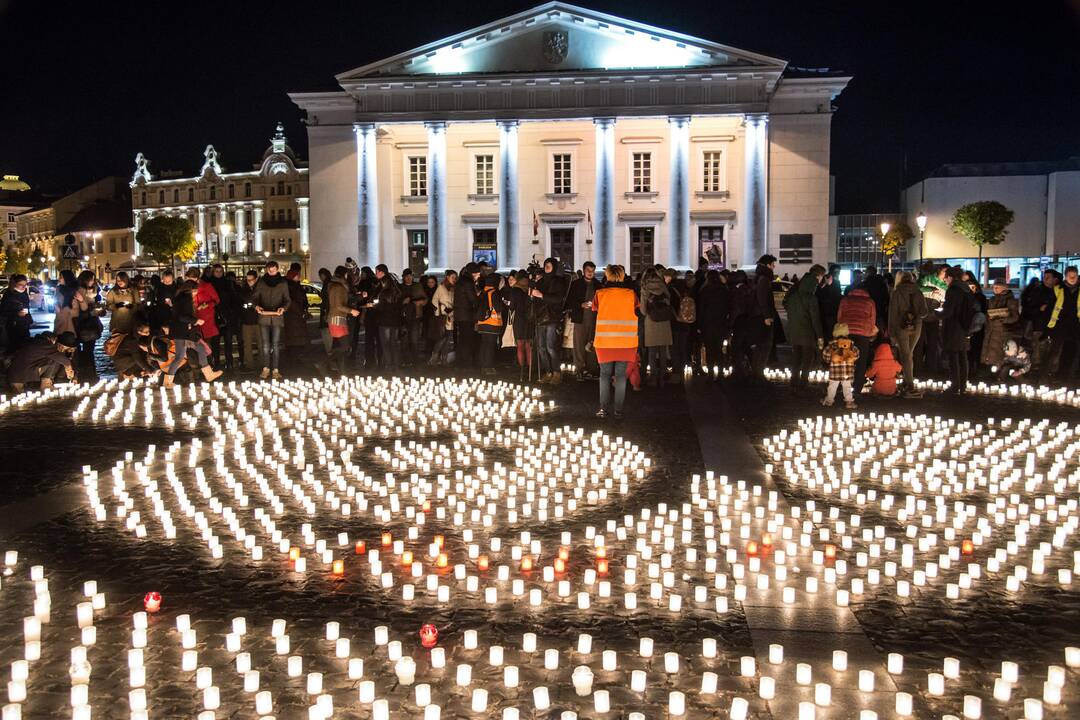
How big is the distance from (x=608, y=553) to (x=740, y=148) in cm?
4224

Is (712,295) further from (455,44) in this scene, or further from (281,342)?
(455,44)

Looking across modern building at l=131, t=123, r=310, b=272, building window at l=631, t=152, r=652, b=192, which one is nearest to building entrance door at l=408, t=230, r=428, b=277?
building window at l=631, t=152, r=652, b=192

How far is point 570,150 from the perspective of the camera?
47.3 m

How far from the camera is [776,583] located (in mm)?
6238

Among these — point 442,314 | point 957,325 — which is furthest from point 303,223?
point 957,325

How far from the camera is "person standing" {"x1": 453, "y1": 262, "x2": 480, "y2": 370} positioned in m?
18.3

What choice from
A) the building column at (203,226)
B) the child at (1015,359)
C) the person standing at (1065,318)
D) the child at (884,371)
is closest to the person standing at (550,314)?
the child at (884,371)

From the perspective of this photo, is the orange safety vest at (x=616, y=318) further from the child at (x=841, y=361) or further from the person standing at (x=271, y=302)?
the person standing at (x=271, y=302)

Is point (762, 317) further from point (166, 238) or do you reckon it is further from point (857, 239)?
point (166, 238)

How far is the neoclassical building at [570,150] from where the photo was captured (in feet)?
144

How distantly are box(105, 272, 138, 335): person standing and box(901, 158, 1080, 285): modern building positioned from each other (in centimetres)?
5947

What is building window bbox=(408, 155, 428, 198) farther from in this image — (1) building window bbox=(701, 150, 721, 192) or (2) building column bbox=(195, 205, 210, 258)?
(2) building column bbox=(195, 205, 210, 258)

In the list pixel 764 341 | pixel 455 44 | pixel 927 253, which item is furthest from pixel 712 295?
pixel 927 253

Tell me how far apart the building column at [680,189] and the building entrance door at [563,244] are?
5.40 m
